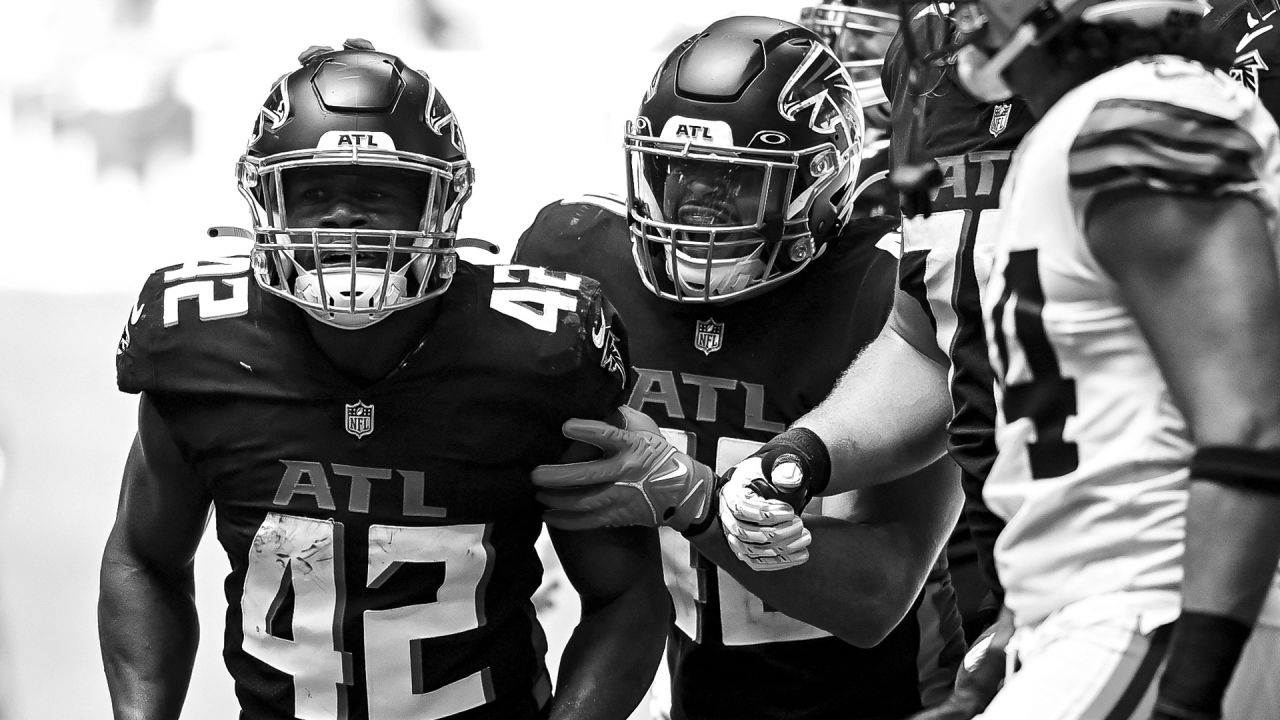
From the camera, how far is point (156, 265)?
316 centimetres

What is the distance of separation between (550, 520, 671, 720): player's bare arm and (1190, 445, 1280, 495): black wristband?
2.76 feet

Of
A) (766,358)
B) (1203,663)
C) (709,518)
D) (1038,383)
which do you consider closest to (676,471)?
(709,518)

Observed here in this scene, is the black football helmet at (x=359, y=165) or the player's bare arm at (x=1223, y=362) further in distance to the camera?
the black football helmet at (x=359, y=165)

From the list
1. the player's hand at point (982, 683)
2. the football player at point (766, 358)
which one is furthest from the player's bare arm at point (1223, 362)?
the football player at point (766, 358)

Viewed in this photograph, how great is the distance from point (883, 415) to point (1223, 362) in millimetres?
865

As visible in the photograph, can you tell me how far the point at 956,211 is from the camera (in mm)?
1893

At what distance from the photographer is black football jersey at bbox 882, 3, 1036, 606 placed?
65.6 inches

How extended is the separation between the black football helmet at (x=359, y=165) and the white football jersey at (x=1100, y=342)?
0.70 m

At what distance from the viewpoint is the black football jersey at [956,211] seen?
1666mm

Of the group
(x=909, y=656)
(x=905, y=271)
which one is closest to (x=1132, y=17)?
(x=905, y=271)

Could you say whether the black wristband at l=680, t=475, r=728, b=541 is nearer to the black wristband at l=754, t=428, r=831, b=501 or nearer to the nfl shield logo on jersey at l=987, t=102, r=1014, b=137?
the black wristband at l=754, t=428, r=831, b=501

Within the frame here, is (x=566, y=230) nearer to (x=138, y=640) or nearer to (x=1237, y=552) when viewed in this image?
(x=138, y=640)

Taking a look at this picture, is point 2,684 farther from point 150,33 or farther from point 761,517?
point 761,517

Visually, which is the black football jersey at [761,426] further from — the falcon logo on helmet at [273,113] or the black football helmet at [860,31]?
the black football helmet at [860,31]
